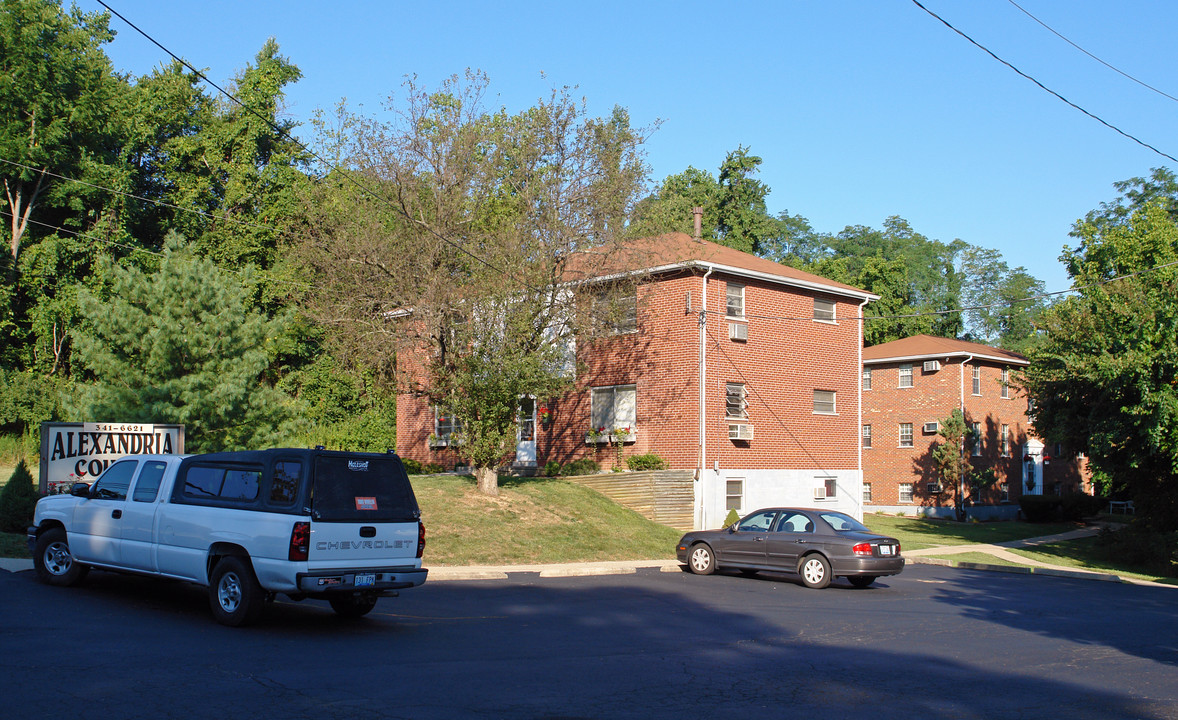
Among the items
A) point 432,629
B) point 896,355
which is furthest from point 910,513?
point 432,629

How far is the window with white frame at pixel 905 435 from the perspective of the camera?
46.1 m

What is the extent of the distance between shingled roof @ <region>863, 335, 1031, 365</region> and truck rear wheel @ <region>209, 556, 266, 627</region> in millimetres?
39707

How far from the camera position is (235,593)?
35.1 ft

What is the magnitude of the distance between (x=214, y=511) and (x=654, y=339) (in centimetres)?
2000

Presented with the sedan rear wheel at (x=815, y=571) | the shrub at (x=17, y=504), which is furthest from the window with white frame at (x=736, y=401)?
the shrub at (x=17, y=504)

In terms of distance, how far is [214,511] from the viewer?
11.0 metres

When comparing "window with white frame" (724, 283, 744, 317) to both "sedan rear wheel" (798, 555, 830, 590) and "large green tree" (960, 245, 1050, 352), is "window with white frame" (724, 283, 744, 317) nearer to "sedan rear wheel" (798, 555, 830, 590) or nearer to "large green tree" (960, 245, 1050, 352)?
"sedan rear wheel" (798, 555, 830, 590)

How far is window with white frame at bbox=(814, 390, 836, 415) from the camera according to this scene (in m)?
32.7

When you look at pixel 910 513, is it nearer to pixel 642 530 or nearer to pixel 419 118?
pixel 642 530

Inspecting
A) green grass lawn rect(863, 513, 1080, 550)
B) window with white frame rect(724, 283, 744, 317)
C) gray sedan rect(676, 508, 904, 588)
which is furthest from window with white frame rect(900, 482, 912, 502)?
gray sedan rect(676, 508, 904, 588)

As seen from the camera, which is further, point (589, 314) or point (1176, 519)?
point (1176, 519)

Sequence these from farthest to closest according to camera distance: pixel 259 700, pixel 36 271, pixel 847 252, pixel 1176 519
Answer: pixel 847 252 < pixel 36 271 < pixel 1176 519 < pixel 259 700

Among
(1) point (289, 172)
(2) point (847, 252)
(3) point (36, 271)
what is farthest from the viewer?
(2) point (847, 252)

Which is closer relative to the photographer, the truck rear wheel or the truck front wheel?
the truck rear wheel
